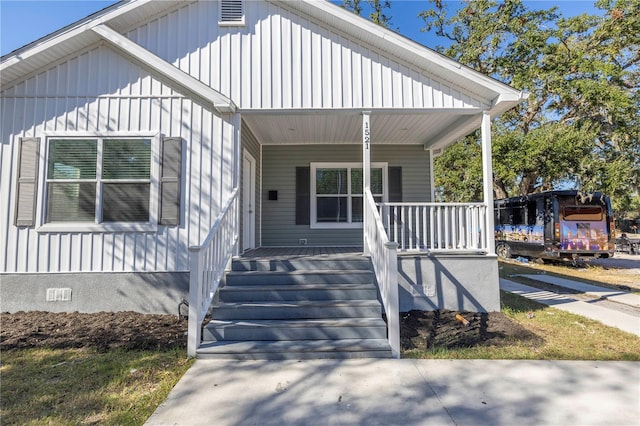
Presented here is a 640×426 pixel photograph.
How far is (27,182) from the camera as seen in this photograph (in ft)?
16.4

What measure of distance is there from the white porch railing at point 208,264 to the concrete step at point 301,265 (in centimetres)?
26

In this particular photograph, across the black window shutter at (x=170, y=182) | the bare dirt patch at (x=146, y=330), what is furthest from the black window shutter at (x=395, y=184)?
the black window shutter at (x=170, y=182)

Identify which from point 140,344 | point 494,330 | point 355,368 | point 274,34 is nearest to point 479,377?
point 355,368

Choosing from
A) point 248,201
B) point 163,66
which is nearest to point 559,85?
point 248,201

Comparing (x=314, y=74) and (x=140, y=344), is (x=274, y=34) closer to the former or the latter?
(x=314, y=74)

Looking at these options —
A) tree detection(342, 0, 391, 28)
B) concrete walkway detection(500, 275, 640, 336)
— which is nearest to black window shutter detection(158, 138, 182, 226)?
concrete walkway detection(500, 275, 640, 336)

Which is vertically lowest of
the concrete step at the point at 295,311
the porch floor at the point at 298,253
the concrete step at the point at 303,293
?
the concrete step at the point at 295,311

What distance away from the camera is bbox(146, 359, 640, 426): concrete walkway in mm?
2494

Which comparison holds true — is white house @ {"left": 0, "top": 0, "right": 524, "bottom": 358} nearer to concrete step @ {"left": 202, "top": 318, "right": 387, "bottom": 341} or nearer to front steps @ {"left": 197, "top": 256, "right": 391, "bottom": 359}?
front steps @ {"left": 197, "top": 256, "right": 391, "bottom": 359}

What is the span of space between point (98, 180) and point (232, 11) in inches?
139

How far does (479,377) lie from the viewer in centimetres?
312

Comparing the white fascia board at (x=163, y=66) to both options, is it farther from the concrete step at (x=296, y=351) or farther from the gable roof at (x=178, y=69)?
the concrete step at (x=296, y=351)

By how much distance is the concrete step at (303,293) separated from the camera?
4340mm

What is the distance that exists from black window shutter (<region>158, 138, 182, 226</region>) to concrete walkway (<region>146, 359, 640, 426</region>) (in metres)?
2.52
